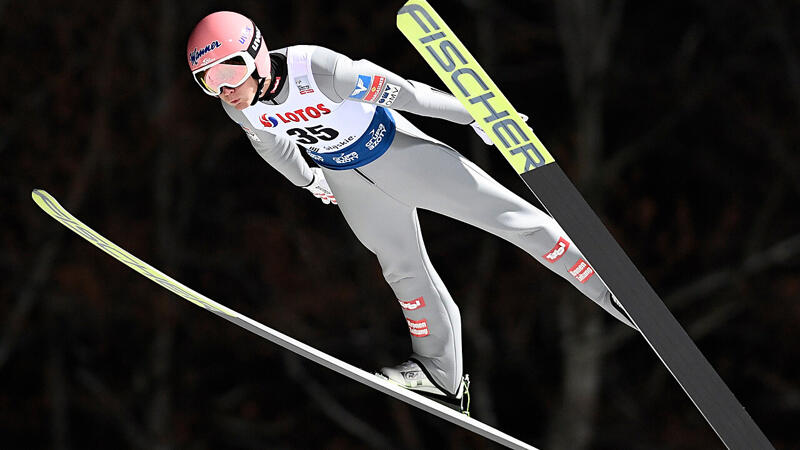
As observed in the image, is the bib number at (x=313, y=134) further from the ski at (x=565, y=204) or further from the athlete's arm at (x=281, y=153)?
the ski at (x=565, y=204)

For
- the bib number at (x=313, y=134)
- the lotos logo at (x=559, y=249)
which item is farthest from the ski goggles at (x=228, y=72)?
the lotos logo at (x=559, y=249)

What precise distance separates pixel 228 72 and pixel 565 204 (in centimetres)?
102

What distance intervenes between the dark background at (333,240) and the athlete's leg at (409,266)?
5.51 m

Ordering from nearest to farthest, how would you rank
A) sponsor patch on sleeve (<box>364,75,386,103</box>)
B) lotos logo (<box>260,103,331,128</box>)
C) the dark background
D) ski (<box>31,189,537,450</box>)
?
sponsor patch on sleeve (<box>364,75,386,103</box>), lotos logo (<box>260,103,331,128</box>), ski (<box>31,189,537,450</box>), the dark background

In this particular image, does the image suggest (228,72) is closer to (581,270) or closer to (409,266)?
(409,266)

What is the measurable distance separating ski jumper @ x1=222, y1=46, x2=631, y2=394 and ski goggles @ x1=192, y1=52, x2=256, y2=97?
11 centimetres

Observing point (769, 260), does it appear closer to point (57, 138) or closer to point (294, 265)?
point (294, 265)

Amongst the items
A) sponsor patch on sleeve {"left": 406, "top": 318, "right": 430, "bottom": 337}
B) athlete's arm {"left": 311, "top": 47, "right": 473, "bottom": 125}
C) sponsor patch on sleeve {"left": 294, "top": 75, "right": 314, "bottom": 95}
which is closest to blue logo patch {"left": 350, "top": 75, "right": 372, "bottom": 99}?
athlete's arm {"left": 311, "top": 47, "right": 473, "bottom": 125}

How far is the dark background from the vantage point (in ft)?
33.8

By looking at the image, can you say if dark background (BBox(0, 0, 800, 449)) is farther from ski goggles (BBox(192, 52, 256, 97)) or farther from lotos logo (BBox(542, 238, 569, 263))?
ski goggles (BBox(192, 52, 256, 97))

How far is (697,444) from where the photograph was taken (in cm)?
1121

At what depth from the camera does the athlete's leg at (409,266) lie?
405 centimetres

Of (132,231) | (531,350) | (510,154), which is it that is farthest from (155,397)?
(510,154)

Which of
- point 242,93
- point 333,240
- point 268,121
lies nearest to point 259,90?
point 242,93
